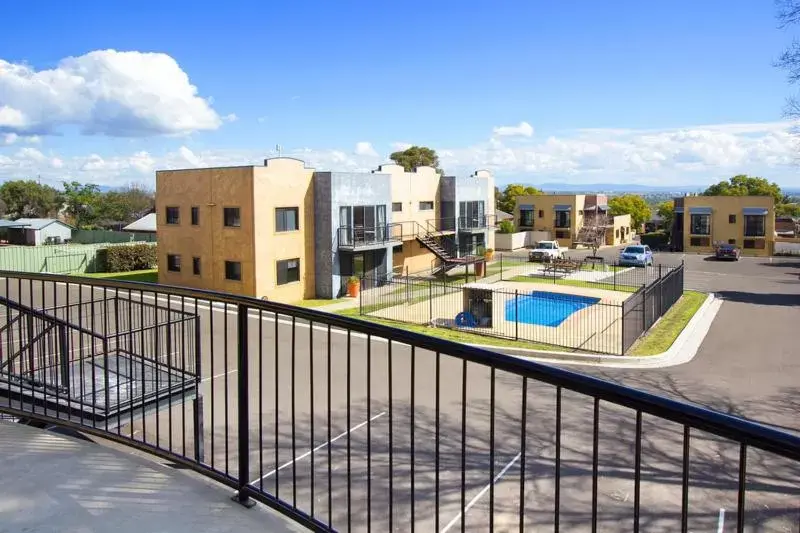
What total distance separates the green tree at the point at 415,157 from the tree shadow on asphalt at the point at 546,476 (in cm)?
6381

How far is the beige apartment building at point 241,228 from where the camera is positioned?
26875mm

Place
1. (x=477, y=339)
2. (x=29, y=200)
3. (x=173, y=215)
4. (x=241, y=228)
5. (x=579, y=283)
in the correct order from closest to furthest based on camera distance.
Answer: (x=477, y=339) → (x=241, y=228) → (x=173, y=215) → (x=579, y=283) → (x=29, y=200)

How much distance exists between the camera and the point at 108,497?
11.9ft

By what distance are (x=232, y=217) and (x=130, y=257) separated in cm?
1357

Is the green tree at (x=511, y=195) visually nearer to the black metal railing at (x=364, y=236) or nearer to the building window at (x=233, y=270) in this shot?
the black metal railing at (x=364, y=236)

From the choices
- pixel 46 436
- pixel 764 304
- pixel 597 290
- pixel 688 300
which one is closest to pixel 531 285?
pixel 597 290

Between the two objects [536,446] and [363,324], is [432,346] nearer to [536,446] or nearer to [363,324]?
[363,324]

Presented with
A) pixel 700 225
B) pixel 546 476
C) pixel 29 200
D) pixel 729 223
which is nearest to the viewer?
pixel 546 476

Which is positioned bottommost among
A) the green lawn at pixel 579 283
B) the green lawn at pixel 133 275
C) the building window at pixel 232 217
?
the green lawn at pixel 579 283

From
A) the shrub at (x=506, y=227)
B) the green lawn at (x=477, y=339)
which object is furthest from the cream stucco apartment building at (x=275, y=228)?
the shrub at (x=506, y=227)

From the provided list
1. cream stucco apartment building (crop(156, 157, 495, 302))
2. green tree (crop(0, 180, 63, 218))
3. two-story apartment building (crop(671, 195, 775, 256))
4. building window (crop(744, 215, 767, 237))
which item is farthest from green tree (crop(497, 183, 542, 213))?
green tree (crop(0, 180, 63, 218))

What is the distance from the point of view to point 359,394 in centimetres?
1274

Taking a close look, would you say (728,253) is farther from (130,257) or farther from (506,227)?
(130,257)

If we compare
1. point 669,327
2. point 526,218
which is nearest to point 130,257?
point 669,327
